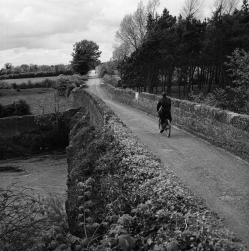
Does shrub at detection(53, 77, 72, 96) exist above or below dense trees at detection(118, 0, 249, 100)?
below

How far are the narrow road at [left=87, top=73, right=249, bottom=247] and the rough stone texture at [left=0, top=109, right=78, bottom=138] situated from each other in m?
20.6

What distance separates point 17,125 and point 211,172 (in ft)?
88.1

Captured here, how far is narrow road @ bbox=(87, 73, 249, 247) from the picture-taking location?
641cm

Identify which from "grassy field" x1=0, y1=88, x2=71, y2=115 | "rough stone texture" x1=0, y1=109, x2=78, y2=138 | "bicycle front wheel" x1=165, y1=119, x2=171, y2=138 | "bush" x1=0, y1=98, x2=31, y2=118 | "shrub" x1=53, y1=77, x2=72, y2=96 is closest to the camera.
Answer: "bicycle front wheel" x1=165, y1=119, x2=171, y2=138

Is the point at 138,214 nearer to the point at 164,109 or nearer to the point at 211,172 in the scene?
the point at 211,172

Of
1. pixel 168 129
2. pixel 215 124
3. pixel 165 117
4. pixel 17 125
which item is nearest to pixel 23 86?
pixel 17 125

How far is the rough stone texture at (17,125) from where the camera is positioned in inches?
1260

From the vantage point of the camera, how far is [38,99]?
1757 inches

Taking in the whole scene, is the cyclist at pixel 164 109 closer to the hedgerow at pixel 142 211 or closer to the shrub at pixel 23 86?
the hedgerow at pixel 142 211

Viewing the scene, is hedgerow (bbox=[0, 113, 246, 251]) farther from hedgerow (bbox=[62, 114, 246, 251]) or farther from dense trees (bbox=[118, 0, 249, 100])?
dense trees (bbox=[118, 0, 249, 100])

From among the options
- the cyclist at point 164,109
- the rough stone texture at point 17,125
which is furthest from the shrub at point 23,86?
the cyclist at point 164,109

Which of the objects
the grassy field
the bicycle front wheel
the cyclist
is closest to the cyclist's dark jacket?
the cyclist

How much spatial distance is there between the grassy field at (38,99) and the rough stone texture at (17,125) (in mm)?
3440

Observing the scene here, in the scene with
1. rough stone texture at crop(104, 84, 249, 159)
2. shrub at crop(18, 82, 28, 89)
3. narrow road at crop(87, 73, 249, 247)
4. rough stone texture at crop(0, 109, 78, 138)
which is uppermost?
rough stone texture at crop(104, 84, 249, 159)
